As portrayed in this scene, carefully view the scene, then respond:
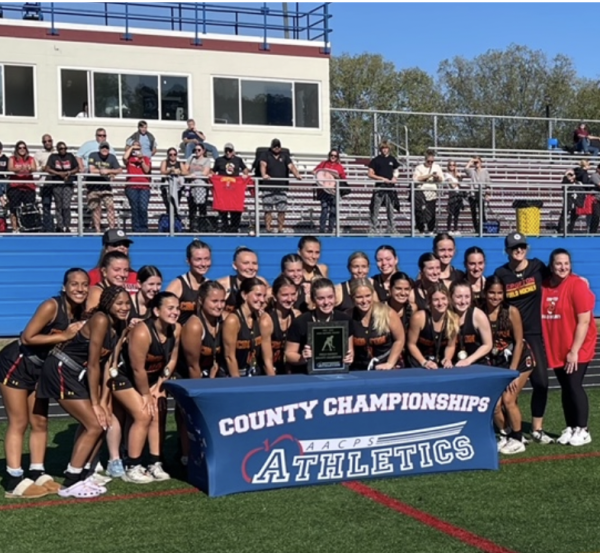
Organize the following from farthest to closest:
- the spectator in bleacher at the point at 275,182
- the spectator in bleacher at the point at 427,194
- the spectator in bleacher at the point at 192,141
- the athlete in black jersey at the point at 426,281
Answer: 1. the spectator in bleacher at the point at 192,141
2. the spectator in bleacher at the point at 427,194
3. the spectator in bleacher at the point at 275,182
4. the athlete in black jersey at the point at 426,281

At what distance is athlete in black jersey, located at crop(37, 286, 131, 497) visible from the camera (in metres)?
6.96

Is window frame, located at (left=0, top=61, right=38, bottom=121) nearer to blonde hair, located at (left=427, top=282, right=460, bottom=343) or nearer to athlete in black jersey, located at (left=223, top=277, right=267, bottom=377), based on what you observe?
athlete in black jersey, located at (left=223, top=277, right=267, bottom=377)

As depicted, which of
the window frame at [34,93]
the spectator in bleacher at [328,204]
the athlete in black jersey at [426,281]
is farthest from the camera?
the window frame at [34,93]

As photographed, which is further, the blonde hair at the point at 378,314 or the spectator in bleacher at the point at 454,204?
the spectator in bleacher at the point at 454,204

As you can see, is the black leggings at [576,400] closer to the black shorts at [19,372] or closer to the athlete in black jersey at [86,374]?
the athlete in black jersey at [86,374]

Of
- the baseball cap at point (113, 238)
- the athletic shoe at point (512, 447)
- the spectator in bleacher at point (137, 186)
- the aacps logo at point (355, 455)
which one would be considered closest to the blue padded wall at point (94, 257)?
the spectator in bleacher at point (137, 186)

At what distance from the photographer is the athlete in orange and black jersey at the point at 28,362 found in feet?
23.2

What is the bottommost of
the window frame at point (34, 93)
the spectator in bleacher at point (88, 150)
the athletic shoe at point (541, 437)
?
the athletic shoe at point (541, 437)

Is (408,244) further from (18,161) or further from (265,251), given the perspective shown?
(18,161)

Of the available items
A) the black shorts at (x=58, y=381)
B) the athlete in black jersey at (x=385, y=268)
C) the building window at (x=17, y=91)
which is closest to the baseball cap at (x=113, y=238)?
the black shorts at (x=58, y=381)

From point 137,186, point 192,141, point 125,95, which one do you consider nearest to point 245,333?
point 137,186

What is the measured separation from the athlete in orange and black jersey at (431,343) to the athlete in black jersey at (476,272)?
0.58 meters

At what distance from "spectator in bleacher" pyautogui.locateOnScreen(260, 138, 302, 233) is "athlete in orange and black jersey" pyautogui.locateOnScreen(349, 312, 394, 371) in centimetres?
922

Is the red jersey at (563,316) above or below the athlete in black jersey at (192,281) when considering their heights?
below
